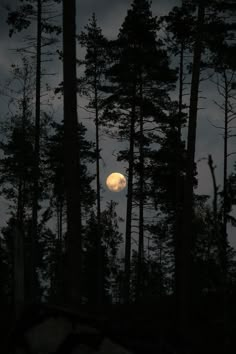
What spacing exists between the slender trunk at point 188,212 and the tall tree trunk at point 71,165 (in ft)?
13.8

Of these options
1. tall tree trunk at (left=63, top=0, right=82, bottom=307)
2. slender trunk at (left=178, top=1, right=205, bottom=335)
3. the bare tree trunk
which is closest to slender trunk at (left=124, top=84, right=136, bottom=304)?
slender trunk at (left=178, top=1, right=205, bottom=335)

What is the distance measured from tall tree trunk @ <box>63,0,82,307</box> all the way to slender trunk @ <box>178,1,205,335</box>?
420cm

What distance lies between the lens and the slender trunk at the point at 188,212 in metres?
13.7

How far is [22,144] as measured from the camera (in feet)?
89.5

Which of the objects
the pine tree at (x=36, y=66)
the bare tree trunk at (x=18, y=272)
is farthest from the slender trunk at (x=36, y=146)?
the bare tree trunk at (x=18, y=272)

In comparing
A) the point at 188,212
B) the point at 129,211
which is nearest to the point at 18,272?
the point at 188,212

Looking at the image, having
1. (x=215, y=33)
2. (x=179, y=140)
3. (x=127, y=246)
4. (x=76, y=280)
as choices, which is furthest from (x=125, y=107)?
(x=76, y=280)

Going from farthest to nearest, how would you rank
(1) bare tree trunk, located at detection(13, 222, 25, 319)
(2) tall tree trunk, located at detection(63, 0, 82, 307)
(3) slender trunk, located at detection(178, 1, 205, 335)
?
(3) slender trunk, located at detection(178, 1, 205, 335) < (2) tall tree trunk, located at detection(63, 0, 82, 307) < (1) bare tree trunk, located at detection(13, 222, 25, 319)

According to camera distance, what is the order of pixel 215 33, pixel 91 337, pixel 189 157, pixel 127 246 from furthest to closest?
pixel 127 246
pixel 215 33
pixel 189 157
pixel 91 337

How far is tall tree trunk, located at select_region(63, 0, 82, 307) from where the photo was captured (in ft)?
32.8

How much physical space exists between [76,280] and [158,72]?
15351 millimetres

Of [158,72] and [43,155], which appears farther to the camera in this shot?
[43,155]

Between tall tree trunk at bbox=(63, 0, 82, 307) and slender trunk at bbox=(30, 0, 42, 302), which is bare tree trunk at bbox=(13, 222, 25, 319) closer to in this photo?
tall tree trunk at bbox=(63, 0, 82, 307)

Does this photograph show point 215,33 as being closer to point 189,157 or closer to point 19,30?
point 189,157
